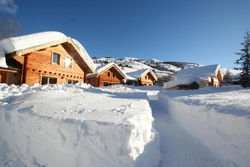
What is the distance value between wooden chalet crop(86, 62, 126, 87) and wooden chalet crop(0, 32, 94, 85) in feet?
12.4

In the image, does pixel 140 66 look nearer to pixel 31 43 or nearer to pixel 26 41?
pixel 31 43

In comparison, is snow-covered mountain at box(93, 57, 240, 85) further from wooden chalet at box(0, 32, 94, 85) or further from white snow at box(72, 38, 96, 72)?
wooden chalet at box(0, 32, 94, 85)

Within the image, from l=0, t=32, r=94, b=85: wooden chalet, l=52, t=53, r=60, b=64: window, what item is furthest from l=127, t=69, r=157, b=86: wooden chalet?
l=52, t=53, r=60, b=64: window

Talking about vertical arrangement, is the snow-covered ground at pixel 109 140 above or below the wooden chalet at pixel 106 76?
below

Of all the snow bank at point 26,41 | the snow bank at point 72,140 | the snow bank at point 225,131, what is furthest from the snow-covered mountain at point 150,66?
the snow bank at point 72,140

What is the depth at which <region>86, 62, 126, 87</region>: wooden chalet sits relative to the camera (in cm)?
1739

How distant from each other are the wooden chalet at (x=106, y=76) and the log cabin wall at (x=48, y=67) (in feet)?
14.6

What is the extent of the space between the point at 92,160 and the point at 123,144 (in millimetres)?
648

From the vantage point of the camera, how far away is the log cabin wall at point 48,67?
8773 mm

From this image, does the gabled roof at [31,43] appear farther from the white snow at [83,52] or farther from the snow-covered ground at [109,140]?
the snow-covered ground at [109,140]

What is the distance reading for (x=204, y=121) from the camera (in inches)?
144

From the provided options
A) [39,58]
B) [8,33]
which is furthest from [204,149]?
[8,33]

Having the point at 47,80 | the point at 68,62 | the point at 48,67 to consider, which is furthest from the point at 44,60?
the point at 68,62

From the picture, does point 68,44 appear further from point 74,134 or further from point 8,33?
point 8,33
